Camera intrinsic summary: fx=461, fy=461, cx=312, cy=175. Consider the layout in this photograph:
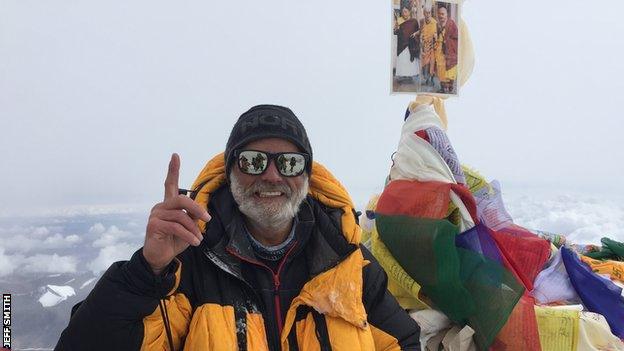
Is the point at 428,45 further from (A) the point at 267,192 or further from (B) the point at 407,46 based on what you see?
(A) the point at 267,192

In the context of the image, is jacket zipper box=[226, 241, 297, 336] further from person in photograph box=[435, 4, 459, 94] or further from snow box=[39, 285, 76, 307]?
person in photograph box=[435, 4, 459, 94]

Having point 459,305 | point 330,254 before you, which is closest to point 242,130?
point 330,254

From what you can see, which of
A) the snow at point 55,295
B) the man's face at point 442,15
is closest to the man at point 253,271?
the snow at point 55,295

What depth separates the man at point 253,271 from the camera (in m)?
1.15

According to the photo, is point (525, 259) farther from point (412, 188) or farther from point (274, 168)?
point (274, 168)

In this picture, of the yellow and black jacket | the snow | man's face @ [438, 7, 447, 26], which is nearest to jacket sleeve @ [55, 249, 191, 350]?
the yellow and black jacket

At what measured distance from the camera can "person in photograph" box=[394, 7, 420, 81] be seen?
2.69 meters

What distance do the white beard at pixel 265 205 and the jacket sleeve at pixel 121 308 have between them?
0.32 m

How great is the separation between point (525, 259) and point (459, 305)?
0.46 meters

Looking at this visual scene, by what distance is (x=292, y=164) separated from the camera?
57.4 inches

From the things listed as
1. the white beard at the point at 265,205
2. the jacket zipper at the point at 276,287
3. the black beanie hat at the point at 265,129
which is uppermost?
the black beanie hat at the point at 265,129

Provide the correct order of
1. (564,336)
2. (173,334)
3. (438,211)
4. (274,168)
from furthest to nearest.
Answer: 1. (438,211)
2. (564,336)
3. (274,168)
4. (173,334)

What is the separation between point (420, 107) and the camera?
2445 mm

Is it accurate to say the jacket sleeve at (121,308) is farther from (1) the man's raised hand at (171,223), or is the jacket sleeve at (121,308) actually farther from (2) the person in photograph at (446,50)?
(2) the person in photograph at (446,50)
